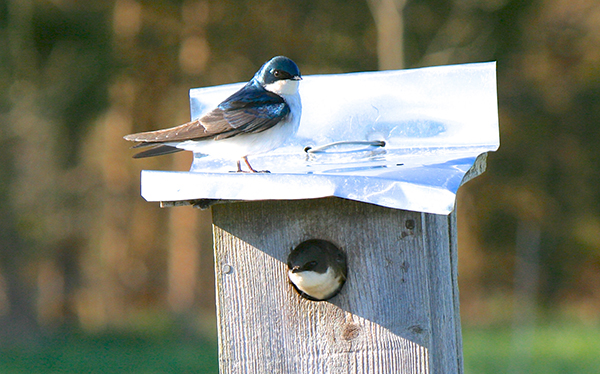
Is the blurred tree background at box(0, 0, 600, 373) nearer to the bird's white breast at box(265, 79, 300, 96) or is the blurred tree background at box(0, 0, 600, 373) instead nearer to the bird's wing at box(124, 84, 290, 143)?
the bird's white breast at box(265, 79, 300, 96)

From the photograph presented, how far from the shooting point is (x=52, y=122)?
22.4ft

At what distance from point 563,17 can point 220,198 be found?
6235mm

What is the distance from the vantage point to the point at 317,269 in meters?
1.65

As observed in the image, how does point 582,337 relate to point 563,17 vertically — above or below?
below

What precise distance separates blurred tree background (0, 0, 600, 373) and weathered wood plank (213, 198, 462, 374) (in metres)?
5.08

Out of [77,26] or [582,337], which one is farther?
[77,26]

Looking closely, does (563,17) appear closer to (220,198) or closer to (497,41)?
(497,41)

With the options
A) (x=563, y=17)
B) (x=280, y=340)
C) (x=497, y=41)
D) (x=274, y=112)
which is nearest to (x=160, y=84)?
(x=497, y=41)

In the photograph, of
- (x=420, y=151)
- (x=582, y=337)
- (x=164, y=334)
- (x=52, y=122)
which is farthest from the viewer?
(x=52, y=122)

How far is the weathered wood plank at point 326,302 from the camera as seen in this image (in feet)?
5.39

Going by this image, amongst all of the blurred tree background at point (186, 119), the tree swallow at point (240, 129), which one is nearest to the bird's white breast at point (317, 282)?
the tree swallow at point (240, 129)

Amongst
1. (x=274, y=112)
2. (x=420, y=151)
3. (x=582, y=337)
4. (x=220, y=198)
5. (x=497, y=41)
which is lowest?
(x=582, y=337)

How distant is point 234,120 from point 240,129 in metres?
0.04

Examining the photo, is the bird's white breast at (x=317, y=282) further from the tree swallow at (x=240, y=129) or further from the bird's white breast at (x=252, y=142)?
the bird's white breast at (x=252, y=142)
